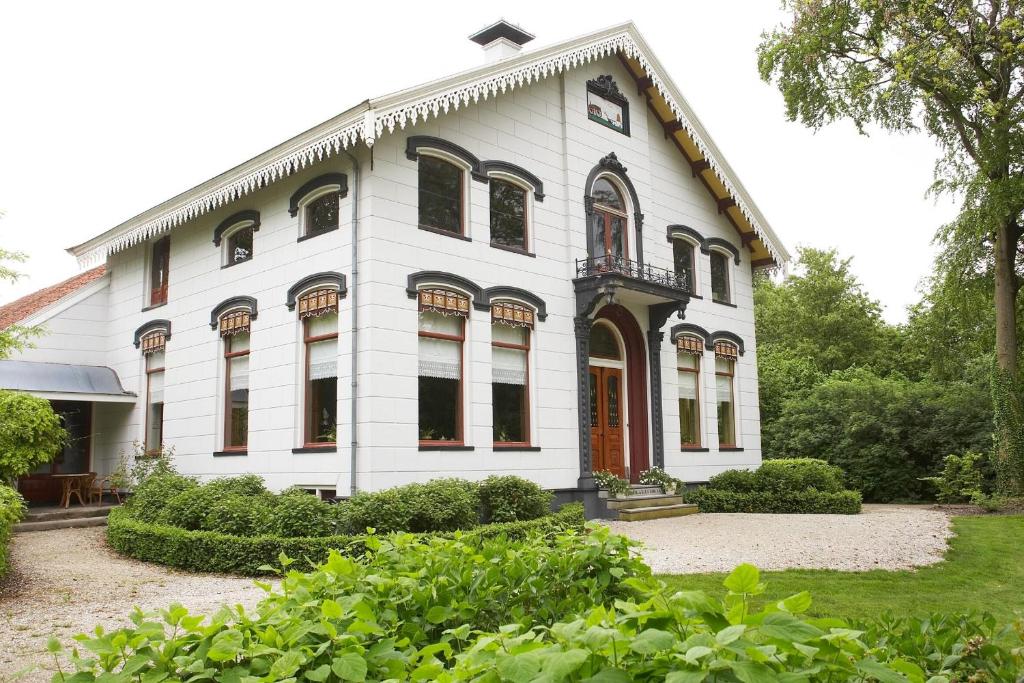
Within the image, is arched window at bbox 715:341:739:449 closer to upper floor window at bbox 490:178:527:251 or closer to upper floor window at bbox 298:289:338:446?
upper floor window at bbox 490:178:527:251

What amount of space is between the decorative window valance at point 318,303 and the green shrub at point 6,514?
4911mm

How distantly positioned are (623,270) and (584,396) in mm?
2509

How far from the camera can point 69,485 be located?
52.4 feet

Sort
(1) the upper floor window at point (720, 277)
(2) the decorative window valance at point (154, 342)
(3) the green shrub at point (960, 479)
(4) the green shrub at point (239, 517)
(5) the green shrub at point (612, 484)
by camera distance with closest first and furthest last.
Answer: (4) the green shrub at point (239, 517) < (5) the green shrub at point (612, 484) < (2) the decorative window valance at point (154, 342) < (3) the green shrub at point (960, 479) < (1) the upper floor window at point (720, 277)

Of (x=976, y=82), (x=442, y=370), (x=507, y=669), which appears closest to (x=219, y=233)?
(x=442, y=370)

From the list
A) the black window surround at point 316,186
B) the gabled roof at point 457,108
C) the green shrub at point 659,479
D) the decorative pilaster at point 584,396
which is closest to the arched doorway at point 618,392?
Result: the green shrub at point 659,479

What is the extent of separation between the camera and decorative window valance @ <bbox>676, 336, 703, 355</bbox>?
1786 cm

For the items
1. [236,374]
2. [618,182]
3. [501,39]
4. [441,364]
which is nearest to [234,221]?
[236,374]

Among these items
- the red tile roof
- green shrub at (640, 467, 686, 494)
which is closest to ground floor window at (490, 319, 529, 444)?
green shrub at (640, 467, 686, 494)

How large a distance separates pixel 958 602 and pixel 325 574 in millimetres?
7172

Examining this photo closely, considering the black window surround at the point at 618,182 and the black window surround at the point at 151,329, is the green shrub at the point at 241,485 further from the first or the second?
the black window surround at the point at 618,182

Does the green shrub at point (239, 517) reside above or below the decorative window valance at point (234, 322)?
below

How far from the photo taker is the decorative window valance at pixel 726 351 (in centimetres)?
1905

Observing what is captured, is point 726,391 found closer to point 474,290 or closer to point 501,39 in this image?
point 474,290
